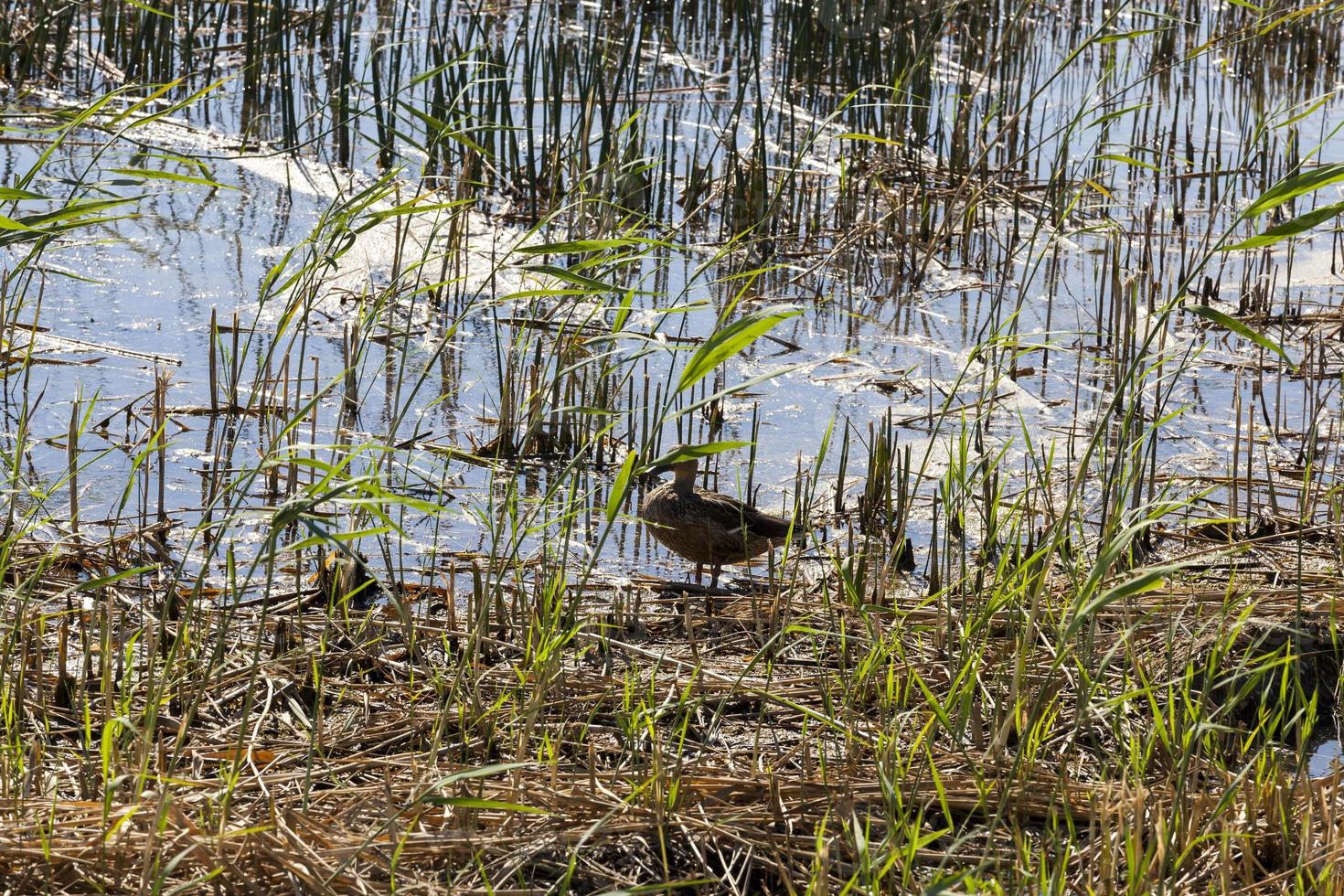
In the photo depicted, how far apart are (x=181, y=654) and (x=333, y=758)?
595 millimetres

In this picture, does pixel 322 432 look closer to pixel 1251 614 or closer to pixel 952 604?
pixel 952 604

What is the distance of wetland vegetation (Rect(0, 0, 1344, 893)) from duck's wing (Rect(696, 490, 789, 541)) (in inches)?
5.5

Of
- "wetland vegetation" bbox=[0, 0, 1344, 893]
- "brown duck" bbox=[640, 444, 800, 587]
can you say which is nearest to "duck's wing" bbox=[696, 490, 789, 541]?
"brown duck" bbox=[640, 444, 800, 587]

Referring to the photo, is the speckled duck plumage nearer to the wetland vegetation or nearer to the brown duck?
the brown duck

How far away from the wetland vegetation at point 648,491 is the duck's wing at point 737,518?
140 mm

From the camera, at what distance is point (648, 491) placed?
5.96 m

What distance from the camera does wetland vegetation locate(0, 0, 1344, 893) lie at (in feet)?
9.98

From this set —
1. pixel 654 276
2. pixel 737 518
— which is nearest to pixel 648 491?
pixel 737 518

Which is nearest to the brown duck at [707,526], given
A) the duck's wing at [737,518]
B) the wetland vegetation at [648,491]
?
the duck's wing at [737,518]

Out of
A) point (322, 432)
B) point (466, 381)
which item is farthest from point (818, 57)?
point (322, 432)

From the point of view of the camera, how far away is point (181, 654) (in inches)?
148

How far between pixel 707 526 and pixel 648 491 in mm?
806

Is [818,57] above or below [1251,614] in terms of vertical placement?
above

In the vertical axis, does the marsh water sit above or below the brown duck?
above
